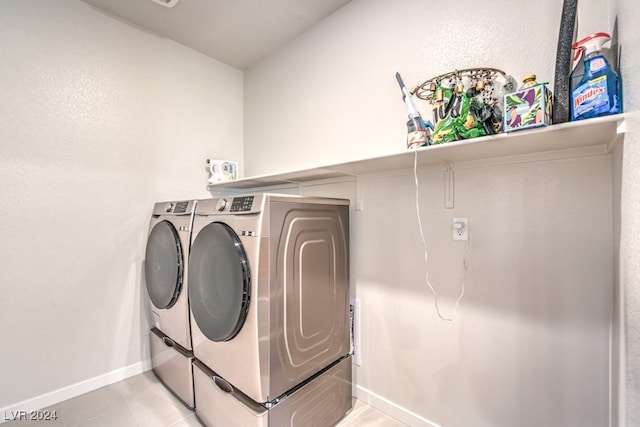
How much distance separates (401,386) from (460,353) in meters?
0.46

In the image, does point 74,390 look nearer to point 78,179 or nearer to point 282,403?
point 78,179

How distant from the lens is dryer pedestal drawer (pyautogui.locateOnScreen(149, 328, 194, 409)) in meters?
1.77

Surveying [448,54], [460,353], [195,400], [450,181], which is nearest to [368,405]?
[460,353]

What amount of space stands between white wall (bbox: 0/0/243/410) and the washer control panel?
131cm

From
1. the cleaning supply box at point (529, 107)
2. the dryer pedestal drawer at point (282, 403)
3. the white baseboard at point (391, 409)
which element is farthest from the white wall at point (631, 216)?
the dryer pedestal drawer at point (282, 403)

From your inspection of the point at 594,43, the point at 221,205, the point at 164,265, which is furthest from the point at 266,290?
the point at 594,43

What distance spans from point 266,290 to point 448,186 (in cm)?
112

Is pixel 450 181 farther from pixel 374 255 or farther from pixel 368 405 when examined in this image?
pixel 368 405

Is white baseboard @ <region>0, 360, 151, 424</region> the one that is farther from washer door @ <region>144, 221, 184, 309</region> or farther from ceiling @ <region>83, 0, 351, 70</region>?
ceiling @ <region>83, 0, 351, 70</region>

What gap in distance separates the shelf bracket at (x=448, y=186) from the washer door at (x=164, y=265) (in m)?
1.69

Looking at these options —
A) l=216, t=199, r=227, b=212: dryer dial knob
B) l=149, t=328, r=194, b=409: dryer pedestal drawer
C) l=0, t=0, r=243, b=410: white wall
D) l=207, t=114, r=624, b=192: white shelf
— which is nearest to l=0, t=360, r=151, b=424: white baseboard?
l=0, t=0, r=243, b=410: white wall

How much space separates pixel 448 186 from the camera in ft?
4.94

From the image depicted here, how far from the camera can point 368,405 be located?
1832 millimetres

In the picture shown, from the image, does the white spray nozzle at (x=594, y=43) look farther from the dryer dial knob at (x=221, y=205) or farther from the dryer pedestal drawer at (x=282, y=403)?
the dryer pedestal drawer at (x=282, y=403)
